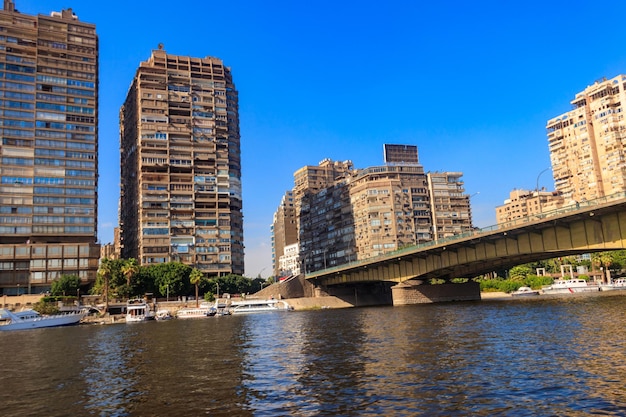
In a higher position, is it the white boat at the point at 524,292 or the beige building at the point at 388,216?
the beige building at the point at 388,216

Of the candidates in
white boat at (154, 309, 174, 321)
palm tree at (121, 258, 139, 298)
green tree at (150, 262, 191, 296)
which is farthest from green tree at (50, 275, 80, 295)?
white boat at (154, 309, 174, 321)

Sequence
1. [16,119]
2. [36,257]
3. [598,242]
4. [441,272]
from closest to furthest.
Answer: [598,242] → [441,272] → [36,257] → [16,119]

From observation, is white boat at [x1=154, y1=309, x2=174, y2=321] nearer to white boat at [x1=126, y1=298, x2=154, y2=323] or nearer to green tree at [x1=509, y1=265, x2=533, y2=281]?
white boat at [x1=126, y1=298, x2=154, y2=323]

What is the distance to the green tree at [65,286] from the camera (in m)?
134

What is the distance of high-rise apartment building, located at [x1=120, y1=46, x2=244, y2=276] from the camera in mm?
166750

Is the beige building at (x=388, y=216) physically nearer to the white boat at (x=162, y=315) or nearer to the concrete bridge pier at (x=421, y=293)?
the concrete bridge pier at (x=421, y=293)

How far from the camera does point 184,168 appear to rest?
175m

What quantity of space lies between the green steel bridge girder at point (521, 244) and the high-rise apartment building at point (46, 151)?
290 feet

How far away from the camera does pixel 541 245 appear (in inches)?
2795

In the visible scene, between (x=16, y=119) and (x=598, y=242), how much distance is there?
6132 inches

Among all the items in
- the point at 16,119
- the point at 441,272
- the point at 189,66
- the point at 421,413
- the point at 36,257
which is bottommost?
the point at 421,413

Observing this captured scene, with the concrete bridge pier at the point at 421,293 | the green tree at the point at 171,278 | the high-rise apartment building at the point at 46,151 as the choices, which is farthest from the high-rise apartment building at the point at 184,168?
the concrete bridge pier at the point at 421,293

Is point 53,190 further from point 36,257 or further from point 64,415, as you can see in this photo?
point 64,415

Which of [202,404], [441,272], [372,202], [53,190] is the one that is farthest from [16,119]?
[202,404]
